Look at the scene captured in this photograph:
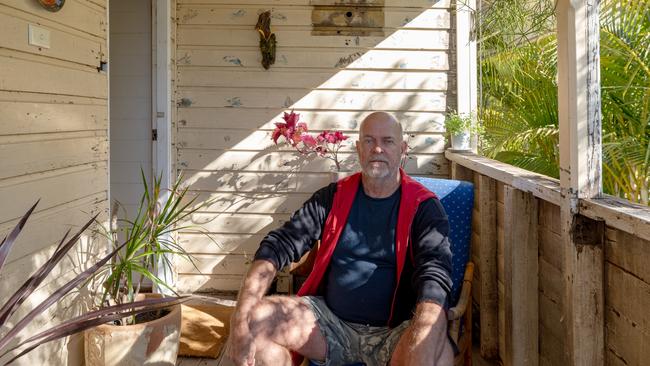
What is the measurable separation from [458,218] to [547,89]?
42.0 inches

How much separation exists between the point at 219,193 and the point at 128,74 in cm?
99

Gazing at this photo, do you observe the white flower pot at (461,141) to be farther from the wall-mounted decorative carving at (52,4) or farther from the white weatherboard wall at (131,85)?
the wall-mounted decorative carving at (52,4)

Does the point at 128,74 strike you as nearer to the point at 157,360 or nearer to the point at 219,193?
the point at 219,193

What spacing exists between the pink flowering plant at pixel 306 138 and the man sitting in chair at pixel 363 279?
1.11 metres

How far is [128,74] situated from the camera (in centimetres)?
363

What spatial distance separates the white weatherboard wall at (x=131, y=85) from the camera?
3.59 meters

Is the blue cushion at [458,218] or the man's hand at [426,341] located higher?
the blue cushion at [458,218]

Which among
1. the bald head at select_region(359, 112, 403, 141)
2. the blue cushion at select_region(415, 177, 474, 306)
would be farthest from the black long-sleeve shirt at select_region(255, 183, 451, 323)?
the blue cushion at select_region(415, 177, 474, 306)

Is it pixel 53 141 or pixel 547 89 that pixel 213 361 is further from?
pixel 547 89

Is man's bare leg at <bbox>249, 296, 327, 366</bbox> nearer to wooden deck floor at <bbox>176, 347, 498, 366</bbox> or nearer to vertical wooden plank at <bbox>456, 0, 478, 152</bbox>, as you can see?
wooden deck floor at <bbox>176, 347, 498, 366</bbox>

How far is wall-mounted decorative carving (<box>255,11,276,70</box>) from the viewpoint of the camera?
135 inches

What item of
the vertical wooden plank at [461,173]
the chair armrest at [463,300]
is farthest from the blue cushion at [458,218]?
the vertical wooden plank at [461,173]

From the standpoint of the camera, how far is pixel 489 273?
2637 mm

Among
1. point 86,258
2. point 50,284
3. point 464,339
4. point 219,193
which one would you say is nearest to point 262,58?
point 219,193
